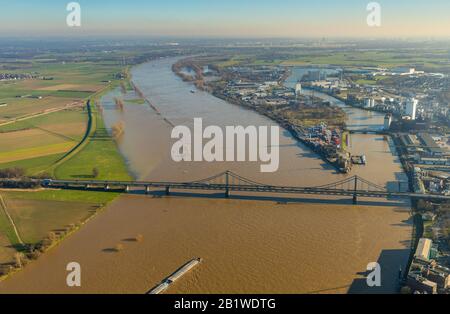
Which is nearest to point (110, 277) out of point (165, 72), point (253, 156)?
point (253, 156)

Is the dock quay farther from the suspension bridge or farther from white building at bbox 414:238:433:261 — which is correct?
white building at bbox 414:238:433:261

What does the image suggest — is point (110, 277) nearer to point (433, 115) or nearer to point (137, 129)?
point (137, 129)

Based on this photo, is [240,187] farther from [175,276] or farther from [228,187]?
[175,276]

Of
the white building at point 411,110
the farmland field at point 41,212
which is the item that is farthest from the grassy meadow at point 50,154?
the white building at point 411,110

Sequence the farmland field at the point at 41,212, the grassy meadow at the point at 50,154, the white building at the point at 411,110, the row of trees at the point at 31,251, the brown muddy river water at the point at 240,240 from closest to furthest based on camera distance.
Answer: the brown muddy river water at the point at 240,240, the row of trees at the point at 31,251, the farmland field at the point at 41,212, the grassy meadow at the point at 50,154, the white building at the point at 411,110

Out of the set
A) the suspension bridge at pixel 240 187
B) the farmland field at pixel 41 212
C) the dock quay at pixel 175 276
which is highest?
the suspension bridge at pixel 240 187

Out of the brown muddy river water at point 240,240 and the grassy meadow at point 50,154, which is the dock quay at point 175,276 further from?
the grassy meadow at point 50,154
